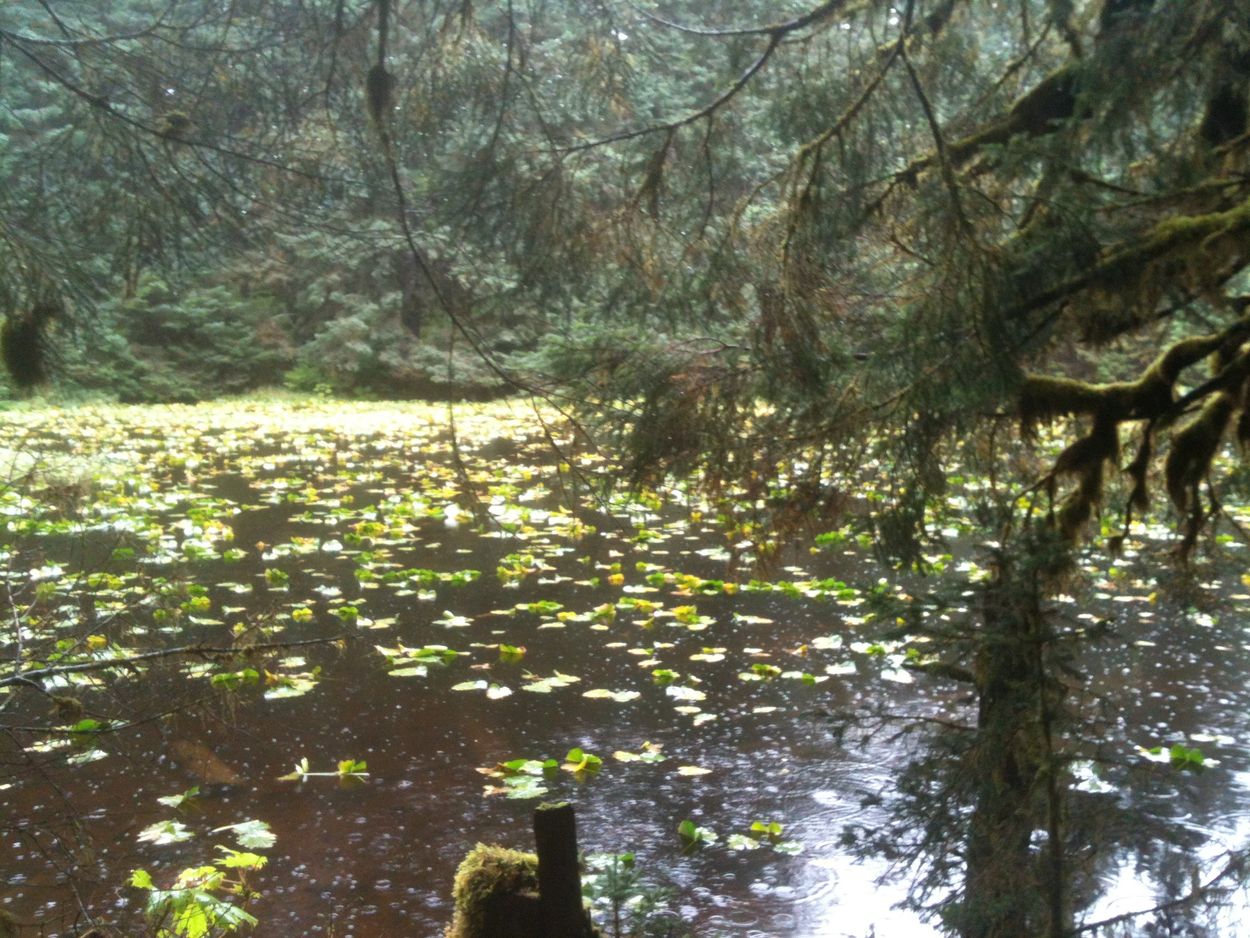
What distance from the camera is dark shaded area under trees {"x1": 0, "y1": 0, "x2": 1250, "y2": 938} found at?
11.8 ft

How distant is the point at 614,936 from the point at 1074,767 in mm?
1941

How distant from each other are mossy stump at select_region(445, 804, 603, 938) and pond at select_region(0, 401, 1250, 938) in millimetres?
412

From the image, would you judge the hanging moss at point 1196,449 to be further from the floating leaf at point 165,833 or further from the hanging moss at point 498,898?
the floating leaf at point 165,833

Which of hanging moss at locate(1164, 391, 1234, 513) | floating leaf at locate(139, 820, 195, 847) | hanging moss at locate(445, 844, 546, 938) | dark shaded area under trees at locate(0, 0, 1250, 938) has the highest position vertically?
dark shaded area under trees at locate(0, 0, 1250, 938)

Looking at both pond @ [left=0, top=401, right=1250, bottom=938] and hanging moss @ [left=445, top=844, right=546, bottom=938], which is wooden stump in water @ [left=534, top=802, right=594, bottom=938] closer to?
hanging moss @ [left=445, top=844, right=546, bottom=938]

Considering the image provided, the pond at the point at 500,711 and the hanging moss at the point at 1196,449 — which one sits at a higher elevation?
the hanging moss at the point at 1196,449

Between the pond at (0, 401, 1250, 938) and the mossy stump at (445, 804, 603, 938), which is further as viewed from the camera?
the pond at (0, 401, 1250, 938)

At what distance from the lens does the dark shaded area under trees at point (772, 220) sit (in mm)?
Result: 3604

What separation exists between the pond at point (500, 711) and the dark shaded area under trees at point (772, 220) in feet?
1.51

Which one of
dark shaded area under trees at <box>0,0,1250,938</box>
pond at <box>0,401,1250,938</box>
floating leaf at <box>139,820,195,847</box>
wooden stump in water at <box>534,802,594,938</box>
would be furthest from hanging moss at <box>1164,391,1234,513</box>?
floating leaf at <box>139,820,195,847</box>

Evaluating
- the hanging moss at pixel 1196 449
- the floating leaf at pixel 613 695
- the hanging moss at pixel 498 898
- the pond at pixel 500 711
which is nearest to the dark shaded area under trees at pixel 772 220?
the hanging moss at pixel 1196 449

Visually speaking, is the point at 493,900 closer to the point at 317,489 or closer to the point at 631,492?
the point at 631,492

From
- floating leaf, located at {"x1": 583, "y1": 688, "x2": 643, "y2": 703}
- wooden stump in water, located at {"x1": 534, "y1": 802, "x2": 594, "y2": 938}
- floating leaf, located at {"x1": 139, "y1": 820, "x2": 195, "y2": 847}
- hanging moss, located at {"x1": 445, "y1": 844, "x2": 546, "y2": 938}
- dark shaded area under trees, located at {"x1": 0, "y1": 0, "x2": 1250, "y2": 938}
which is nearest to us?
wooden stump in water, located at {"x1": 534, "y1": 802, "x2": 594, "y2": 938}

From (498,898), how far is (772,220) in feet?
9.28
